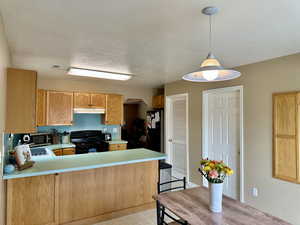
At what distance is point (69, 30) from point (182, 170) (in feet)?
12.7

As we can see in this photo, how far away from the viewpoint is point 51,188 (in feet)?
8.00

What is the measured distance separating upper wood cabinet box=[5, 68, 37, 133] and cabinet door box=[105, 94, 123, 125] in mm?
2802

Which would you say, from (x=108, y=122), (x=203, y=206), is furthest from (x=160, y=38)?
(x=108, y=122)

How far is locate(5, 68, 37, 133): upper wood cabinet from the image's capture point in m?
2.03

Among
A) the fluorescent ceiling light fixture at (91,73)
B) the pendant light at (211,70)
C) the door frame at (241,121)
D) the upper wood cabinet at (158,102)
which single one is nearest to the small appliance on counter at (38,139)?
the fluorescent ceiling light fixture at (91,73)

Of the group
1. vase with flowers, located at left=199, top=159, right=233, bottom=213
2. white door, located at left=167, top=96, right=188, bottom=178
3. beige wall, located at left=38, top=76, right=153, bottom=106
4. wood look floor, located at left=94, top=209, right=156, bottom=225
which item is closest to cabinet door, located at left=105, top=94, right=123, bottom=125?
beige wall, located at left=38, top=76, right=153, bottom=106

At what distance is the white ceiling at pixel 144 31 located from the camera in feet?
4.91

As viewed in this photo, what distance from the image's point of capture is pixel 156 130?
530 centimetres

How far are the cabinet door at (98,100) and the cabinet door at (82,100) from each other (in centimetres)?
10

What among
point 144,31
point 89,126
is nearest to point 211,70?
point 144,31

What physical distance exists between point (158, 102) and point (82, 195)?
341 centimetres

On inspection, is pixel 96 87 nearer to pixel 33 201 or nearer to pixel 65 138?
pixel 65 138

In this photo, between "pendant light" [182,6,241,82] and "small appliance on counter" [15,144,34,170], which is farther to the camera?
"small appliance on counter" [15,144,34,170]

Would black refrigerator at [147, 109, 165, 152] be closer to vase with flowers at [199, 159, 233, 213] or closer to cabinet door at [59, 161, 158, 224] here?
cabinet door at [59, 161, 158, 224]
